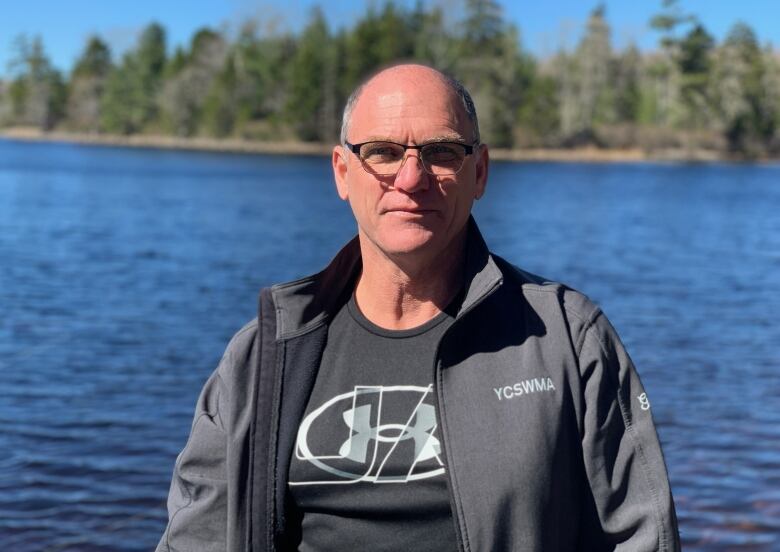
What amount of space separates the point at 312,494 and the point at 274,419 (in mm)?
250

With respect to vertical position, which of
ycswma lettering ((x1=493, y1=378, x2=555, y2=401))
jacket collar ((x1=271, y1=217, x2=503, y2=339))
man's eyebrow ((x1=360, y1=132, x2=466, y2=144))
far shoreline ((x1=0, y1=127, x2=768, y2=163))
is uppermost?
man's eyebrow ((x1=360, y1=132, x2=466, y2=144))

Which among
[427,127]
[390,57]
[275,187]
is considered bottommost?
[275,187]

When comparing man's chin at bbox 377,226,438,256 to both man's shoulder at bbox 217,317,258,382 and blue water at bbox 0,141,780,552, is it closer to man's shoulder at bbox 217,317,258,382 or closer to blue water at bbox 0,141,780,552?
man's shoulder at bbox 217,317,258,382

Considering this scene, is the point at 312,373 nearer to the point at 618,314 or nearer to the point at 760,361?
the point at 760,361

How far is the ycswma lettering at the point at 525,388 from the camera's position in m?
2.54

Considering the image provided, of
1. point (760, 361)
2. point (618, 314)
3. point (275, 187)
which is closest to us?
point (760, 361)

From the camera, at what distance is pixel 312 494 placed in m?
2.74

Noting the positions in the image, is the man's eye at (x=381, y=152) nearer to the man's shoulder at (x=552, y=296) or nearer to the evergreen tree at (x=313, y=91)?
the man's shoulder at (x=552, y=296)

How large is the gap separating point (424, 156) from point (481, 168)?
28 cm

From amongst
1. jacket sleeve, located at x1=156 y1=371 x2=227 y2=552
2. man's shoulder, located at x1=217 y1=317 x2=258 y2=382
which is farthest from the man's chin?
jacket sleeve, located at x1=156 y1=371 x2=227 y2=552

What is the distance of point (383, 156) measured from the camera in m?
2.83

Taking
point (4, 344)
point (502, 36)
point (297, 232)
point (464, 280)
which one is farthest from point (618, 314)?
point (502, 36)

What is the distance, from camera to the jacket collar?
2.69 metres

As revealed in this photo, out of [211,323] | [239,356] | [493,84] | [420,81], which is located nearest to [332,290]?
[239,356]
